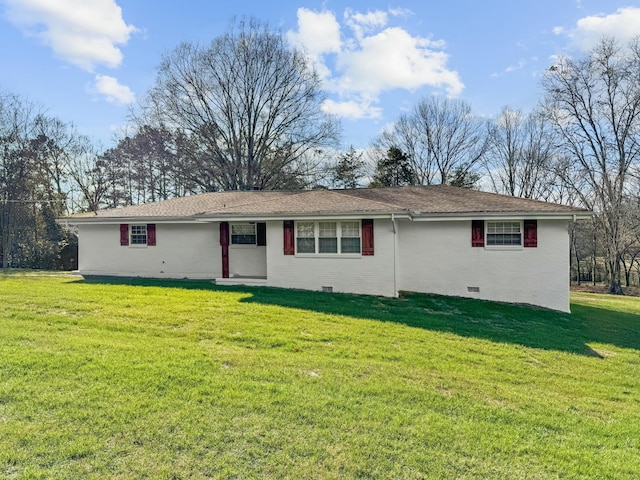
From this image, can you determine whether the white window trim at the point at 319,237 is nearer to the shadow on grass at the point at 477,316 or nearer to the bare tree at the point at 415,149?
the shadow on grass at the point at 477,316

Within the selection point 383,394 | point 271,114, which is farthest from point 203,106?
point 383,394

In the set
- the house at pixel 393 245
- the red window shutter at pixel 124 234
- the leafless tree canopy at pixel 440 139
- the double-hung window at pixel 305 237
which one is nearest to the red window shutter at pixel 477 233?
the house at pixel 393 245

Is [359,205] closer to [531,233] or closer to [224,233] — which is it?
[224,233]

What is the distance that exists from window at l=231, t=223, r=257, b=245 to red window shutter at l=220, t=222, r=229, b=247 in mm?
379

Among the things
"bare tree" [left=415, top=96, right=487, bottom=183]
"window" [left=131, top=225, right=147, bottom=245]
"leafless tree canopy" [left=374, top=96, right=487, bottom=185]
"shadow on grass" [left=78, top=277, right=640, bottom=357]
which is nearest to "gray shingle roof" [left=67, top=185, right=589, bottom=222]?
"window" [left=131, top=225, right=147, bottom=245]

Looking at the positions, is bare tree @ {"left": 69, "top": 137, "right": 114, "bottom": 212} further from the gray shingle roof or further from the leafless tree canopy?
the leafless tree canopy

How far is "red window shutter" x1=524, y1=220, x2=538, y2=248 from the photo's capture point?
12.2 meters

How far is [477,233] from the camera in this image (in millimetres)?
12703

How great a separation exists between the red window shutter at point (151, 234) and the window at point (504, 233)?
42.3 ft

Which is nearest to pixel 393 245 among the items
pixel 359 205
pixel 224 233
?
pixel 359 205

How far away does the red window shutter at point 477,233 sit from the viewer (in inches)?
499

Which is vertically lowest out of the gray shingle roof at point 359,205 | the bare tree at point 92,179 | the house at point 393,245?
the house at point 393,245

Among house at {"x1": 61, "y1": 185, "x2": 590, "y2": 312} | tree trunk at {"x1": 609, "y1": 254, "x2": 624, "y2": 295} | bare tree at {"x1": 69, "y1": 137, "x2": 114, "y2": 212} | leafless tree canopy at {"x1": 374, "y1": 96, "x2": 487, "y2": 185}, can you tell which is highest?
leafless tree canopy at {"x1": 374, "y1": 96, "x2": 487, "y2": 185}

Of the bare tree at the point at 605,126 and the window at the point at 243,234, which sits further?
the bare tree at the point at 605,126
